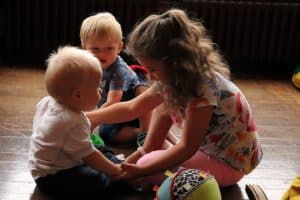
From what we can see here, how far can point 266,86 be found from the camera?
337 centimetres

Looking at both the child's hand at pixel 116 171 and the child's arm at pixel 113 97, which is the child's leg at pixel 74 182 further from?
the child's arm at pixel 113 97

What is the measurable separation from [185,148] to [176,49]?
299 mm

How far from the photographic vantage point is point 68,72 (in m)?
1.59

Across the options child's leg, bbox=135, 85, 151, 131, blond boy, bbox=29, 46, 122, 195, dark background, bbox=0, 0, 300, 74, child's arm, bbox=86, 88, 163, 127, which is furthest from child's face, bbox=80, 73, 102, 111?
dark background, bbox=0, 0, 300, 74

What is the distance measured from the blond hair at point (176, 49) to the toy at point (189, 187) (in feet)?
0.68

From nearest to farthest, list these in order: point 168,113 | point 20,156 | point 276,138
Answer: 1. point 168,113
2. point 20,156
3. point 276,138

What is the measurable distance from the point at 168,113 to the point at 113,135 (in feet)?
1.60

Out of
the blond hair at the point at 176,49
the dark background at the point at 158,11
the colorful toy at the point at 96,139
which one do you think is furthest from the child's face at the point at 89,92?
the dark background at the point at 158,11

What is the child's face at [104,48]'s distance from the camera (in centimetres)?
212

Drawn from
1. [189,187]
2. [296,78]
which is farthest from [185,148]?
[296,78]

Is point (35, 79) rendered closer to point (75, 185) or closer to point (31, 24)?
point (31, 24)

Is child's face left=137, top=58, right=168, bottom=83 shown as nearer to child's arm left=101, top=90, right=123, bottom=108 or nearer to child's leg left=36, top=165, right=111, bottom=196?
child's leg left=36, top=165, right=111, bottom=196

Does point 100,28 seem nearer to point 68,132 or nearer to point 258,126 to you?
point 68,132

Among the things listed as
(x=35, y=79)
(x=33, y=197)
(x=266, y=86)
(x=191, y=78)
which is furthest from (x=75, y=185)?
(x=266, y=86)
